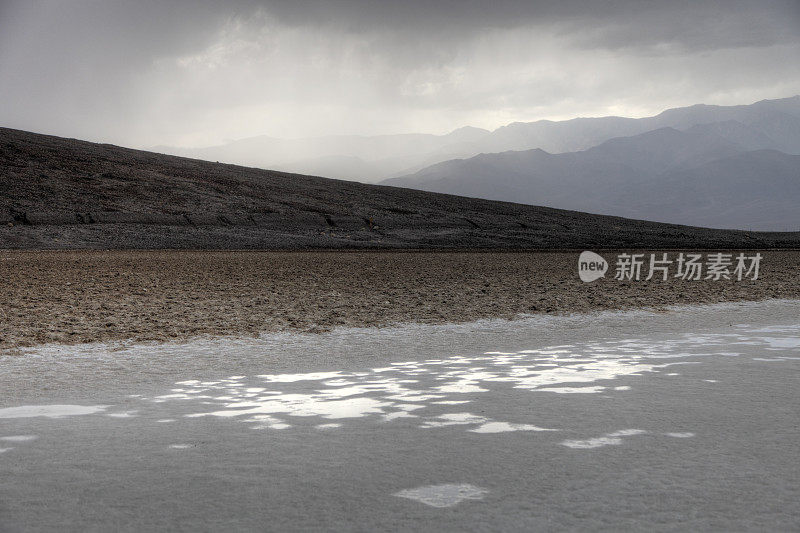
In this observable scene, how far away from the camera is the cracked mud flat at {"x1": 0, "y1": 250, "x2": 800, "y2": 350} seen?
39.7ft

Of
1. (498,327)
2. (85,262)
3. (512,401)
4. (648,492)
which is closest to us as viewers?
(648,492)

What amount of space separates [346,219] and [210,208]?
956cm

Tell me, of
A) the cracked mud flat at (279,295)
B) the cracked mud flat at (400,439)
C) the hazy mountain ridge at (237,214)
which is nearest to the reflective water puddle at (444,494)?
the cracked mud flat at (400,439)

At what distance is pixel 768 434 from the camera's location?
215 inches

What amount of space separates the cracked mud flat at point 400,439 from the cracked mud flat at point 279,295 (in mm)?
2280

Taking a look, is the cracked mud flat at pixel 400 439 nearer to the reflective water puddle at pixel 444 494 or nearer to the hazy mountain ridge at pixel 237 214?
the reflective water puddle at pixel 444 494

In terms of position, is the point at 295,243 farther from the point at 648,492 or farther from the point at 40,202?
the point at 648,492

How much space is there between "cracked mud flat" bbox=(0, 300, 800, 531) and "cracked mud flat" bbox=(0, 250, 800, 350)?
7.48ft

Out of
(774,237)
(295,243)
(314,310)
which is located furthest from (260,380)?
(774,237)

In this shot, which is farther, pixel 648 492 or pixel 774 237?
pixel 774 237

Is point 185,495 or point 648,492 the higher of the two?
point 648,492

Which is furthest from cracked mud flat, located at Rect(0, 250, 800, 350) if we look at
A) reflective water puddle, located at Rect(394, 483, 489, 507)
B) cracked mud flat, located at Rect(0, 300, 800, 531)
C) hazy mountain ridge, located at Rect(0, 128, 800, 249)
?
hazy mountain ridge, located at Rect(0, 128, 800, 249)

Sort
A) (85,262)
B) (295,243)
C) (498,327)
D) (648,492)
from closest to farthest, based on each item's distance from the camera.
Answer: (648,492) → (498,327) → (85,262) → (295,243)

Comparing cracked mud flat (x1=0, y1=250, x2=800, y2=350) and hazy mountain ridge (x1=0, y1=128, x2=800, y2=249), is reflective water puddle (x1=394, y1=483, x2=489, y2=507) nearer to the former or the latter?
cracked mud flat (x1=0, y1=250, x2=800, y2=350)
